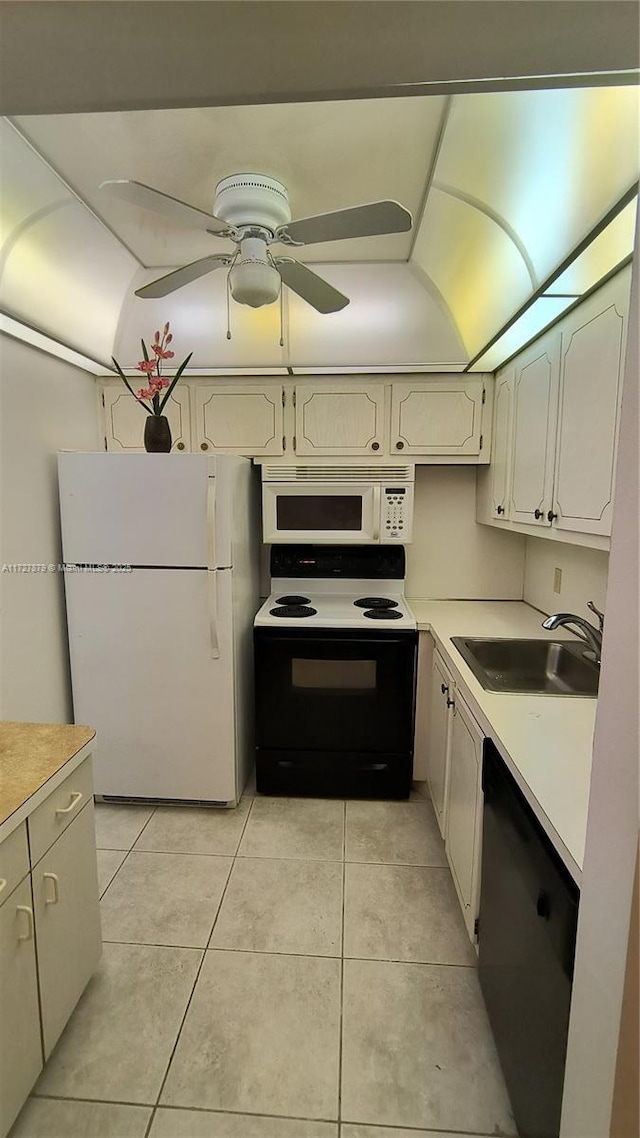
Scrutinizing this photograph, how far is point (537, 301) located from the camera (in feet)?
5.64

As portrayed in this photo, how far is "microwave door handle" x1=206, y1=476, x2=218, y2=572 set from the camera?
2150 mm

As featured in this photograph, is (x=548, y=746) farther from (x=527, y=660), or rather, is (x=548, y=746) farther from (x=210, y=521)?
(x=210, y=521)

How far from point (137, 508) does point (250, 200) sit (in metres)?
1.25

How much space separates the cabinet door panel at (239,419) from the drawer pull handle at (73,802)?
1.82m

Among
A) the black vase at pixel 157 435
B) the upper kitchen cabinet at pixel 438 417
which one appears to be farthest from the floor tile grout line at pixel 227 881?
the upper kitchen cabinet at pixel 438 417

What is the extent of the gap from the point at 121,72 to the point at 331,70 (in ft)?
0.88

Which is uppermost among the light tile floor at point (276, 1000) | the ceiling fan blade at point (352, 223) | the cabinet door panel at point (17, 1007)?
the ceiling fan blade at point (352, 223)

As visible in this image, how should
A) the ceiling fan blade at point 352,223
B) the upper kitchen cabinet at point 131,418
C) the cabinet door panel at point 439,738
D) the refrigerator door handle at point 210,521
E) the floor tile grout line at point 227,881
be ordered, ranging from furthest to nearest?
the upper kitchen cabinet at point 131,418 < the refrigerator door handle at point 210,521 < the cabinet door panel at point 439,738 < the floor tile grout line at point 227,881 < the ceiling fan blade at point 352,223

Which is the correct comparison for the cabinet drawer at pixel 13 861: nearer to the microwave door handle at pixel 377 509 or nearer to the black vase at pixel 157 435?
the black vase at pixel 157 435

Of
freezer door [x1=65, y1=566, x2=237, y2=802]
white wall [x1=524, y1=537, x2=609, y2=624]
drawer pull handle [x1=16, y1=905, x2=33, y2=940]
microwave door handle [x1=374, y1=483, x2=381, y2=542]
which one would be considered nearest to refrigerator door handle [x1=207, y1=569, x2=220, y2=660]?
freezer door [x1=65, y1=566, x2=237, y2=802]

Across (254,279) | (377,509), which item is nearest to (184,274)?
(254,279)

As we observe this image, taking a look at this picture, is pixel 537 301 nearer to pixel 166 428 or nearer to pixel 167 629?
pixel 166 428

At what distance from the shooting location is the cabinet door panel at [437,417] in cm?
261

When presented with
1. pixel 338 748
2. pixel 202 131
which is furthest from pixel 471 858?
pixel 202 131
